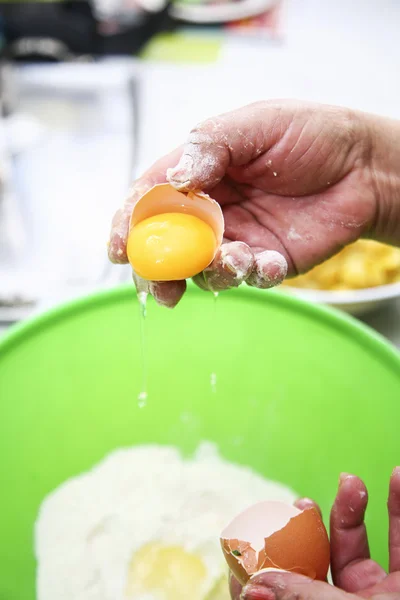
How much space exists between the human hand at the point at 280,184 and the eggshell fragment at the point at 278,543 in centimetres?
42

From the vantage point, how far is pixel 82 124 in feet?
7.88

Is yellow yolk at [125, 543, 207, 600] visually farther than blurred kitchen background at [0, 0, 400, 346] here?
No

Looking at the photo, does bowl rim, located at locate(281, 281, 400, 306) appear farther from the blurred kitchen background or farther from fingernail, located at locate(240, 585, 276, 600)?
fingernail, located at locate(240, 585, 276, 600)

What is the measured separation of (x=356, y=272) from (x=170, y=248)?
2.63 ft

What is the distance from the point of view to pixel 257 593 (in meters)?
0.69

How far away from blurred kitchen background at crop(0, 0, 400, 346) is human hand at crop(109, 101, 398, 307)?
0.52 m

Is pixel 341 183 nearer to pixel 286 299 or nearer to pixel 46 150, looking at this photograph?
pixel 286 299

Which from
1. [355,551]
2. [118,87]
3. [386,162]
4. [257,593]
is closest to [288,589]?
[257,593]

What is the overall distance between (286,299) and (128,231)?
0.55 meters

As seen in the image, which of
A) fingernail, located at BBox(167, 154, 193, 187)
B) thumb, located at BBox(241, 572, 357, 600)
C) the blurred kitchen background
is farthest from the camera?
the blurred kitchen background

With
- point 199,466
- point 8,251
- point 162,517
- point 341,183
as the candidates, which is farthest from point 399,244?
point 8,251

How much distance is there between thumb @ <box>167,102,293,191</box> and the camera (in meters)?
0.93

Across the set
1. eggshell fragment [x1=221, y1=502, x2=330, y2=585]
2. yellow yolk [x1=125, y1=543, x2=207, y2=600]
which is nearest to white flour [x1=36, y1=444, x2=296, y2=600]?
yellow yolk [x1=125, y1=543, x2=207, y2=600]

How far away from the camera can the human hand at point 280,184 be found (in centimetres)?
97
